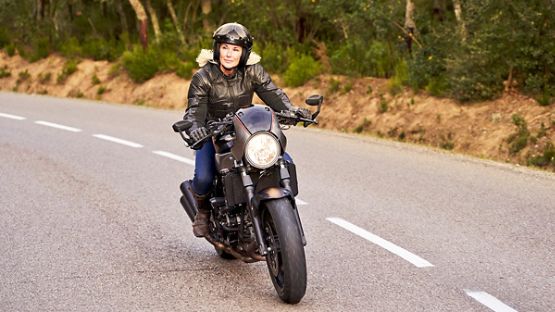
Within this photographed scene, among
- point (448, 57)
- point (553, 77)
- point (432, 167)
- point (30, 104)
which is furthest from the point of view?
point (30, 104)

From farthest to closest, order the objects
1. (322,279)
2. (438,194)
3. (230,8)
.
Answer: (230,8) < (438,194) < (322,279)

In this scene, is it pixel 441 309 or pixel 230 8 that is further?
pixel 230 8

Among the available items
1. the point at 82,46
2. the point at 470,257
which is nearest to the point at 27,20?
the point at 82,46

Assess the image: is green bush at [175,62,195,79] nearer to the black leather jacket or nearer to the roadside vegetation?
the roadside vegetation

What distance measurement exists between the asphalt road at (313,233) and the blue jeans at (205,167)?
0.68m

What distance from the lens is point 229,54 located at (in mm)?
7473

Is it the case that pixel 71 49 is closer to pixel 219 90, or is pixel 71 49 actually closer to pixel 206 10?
pixel 206 10

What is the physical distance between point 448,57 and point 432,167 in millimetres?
4097

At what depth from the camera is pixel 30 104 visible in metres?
20.7

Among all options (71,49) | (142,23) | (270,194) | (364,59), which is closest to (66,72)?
(71,49)

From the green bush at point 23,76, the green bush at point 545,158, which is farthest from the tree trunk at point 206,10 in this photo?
the green bush at point 545,158

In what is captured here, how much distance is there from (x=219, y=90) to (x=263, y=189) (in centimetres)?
112

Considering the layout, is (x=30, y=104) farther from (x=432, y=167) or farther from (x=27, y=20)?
(x=432, y=167)

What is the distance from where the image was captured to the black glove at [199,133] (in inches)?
275
